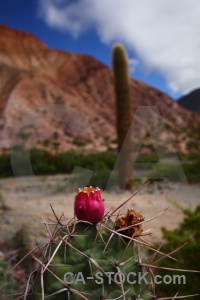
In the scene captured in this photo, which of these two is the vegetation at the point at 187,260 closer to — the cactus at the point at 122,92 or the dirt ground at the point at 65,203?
the dirt ground at the point at 65,203

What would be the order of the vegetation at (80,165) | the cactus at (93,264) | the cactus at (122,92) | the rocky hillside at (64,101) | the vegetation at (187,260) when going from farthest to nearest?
the rocky hillside at (64,101) < the vegetation at (80,165) < the cactus at (122,92) < the vegetation at (187,260) < the cactus at (93,264)

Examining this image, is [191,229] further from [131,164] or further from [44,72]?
[44,72]

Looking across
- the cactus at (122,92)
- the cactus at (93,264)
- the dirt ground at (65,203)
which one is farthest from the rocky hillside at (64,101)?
the cactus at (93,264)

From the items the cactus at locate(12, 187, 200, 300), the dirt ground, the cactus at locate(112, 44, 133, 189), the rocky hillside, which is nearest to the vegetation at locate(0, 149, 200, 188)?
the dirt ground

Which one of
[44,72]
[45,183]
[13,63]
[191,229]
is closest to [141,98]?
[44,72]

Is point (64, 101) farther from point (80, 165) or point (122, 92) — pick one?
point (122, 92)
